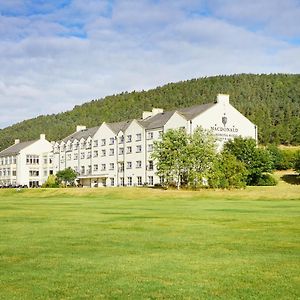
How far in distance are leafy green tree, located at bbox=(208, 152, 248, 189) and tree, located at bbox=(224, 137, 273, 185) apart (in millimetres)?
12804

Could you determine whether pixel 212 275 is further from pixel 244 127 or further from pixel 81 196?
pixel 244 127

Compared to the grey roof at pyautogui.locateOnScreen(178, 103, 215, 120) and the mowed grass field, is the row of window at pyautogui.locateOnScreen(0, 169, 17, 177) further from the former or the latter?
the mowed grass field

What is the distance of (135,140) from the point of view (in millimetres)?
102438

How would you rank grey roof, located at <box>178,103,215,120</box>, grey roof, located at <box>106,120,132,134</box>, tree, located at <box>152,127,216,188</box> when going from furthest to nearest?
grey roof, located at <box>106,120,132,134</box> → grey roof, located at <box>178,103,215,120</box> → tree, located at <box>152,127,216,188</box>

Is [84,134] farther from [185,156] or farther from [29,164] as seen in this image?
[185,156]

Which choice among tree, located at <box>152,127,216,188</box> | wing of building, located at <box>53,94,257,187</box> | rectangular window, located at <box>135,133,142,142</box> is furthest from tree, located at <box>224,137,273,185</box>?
rectangular window, located at <box>135,133,142,142</box>

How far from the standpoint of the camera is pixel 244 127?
322ft

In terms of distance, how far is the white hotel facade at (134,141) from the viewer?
94.2m

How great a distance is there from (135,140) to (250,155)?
24.6m

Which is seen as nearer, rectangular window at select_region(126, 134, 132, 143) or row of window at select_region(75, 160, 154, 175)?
row of window at select_region(75, 160, 154, 175)

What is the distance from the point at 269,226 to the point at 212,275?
38.7ft

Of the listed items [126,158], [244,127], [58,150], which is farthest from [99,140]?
[244,127]

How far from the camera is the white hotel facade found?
94.2 meters

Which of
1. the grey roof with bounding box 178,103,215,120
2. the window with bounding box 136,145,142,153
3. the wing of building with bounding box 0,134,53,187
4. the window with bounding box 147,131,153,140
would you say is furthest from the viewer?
the wing of building with bounding box 0,134,53,187
